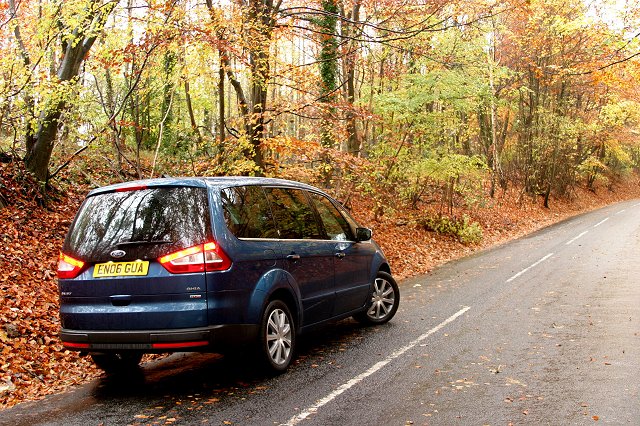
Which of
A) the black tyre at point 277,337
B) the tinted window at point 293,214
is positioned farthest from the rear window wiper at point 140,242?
the tinted window at point 293,214

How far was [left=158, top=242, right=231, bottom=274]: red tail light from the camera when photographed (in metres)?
5.23

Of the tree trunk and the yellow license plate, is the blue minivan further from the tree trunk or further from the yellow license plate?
the tree trunk

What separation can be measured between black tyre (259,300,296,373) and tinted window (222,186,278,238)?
760mm

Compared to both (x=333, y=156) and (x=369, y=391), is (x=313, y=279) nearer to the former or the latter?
(x=369, y=391)

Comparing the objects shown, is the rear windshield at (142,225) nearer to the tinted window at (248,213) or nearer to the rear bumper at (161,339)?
the tinted window at (248,213)

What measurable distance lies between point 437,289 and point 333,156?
163 inches

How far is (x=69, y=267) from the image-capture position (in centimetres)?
561

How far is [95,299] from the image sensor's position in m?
5.40

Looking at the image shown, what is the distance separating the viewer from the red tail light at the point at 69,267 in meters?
5.53

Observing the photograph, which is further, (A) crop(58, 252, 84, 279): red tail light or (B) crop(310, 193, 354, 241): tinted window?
(B) crop(310, 193, 354, 241): tinted window

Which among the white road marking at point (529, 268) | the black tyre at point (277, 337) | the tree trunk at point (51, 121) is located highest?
the tree trunk at point (51, 121)

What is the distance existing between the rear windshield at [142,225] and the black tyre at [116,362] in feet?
4.26

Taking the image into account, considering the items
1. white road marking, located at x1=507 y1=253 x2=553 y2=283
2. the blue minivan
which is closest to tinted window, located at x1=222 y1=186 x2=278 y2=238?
the blue minivan

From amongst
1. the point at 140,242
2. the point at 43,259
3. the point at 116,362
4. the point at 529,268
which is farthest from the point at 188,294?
the point at 529,268
